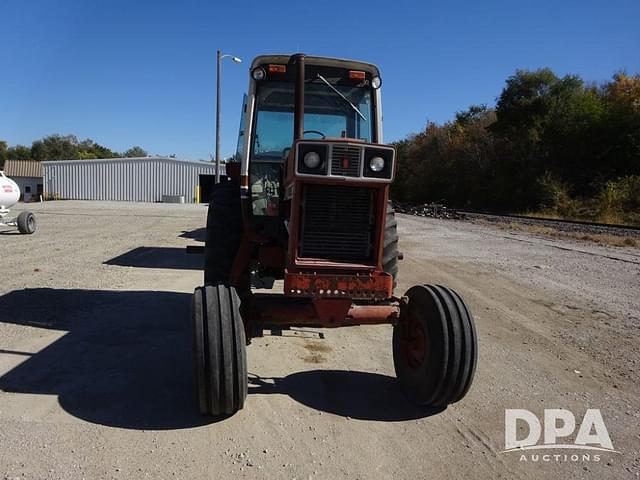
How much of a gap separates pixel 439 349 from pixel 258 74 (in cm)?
317

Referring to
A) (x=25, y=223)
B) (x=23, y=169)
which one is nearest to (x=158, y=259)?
(x=25, y=223)

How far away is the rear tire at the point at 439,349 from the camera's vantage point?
12.7ft

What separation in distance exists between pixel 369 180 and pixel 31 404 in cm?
304

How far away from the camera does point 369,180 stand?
12.7 ft

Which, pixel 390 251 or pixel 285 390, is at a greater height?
pixel 390 251

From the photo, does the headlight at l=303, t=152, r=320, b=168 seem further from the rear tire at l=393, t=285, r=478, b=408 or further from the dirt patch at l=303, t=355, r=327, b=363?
the dirt patch at l=303, t=355, r=327, b=363

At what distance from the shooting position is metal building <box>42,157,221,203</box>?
1924 inches

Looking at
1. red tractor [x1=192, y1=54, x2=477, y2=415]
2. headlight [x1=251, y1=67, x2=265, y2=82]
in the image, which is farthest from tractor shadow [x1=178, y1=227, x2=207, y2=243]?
red tractor [x1=192, y1=54, x2=477, y2=415]

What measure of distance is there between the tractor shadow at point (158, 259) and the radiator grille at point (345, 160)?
668 centimetres

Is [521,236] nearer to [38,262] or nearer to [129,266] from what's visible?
[129,266]

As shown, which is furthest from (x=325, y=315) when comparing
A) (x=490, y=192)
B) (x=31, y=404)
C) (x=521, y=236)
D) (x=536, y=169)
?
(x=490, y=192)

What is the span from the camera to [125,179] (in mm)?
48844

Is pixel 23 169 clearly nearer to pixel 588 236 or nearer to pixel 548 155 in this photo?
pixel 548 155

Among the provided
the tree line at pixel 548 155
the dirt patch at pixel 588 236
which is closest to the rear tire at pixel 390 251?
the dirt patch at pixel 588 236
